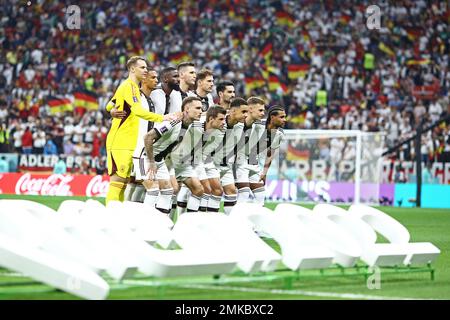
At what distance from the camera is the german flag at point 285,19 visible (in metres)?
35.0

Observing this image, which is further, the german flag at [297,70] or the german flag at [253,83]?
the german flag at [297,70]

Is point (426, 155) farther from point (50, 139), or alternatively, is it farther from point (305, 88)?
point (50, 139)

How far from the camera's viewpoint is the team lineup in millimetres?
12617

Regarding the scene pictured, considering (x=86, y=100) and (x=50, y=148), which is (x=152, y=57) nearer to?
(x=86, y=100)

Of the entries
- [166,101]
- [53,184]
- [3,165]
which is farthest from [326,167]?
[166,101]

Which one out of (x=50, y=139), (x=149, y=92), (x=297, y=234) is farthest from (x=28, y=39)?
(x=297, y=234)

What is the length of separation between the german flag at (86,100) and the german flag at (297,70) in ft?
21.5

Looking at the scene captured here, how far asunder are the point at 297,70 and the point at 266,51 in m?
1.75

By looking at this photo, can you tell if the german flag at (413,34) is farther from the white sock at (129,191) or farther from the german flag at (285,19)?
the white sock at (129,191)

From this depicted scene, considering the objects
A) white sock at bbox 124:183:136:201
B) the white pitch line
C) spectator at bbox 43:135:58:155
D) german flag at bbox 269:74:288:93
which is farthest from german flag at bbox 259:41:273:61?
the white pitch line

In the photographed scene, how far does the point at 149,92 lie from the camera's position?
13.6m

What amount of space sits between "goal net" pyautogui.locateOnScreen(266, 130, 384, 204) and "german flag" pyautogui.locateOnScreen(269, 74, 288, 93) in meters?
8.35

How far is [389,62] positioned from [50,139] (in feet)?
38.2

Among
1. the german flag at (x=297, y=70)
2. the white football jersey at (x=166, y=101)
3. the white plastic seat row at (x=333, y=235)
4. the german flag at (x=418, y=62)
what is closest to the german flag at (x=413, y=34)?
the german flag at (x=418, y=62)
